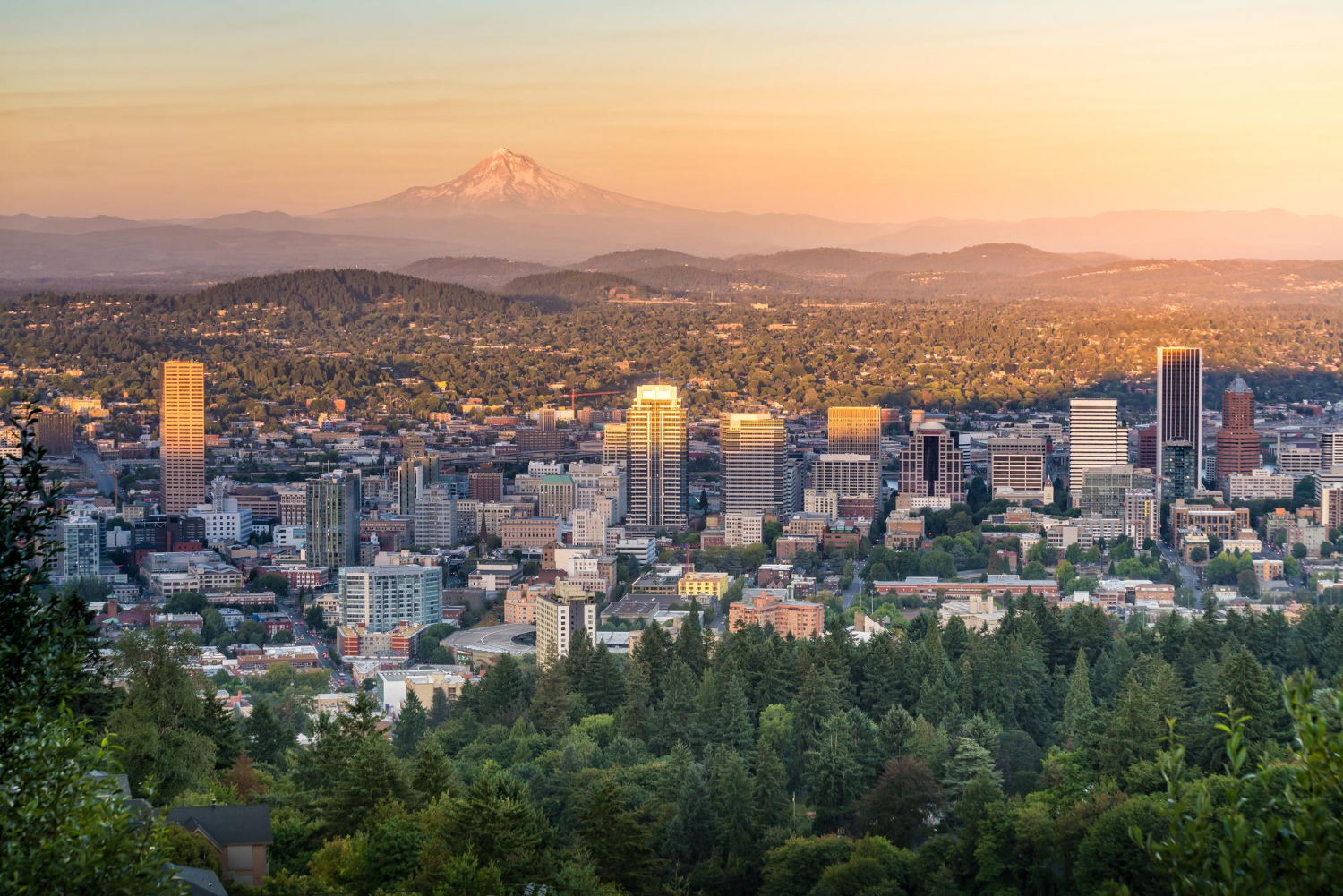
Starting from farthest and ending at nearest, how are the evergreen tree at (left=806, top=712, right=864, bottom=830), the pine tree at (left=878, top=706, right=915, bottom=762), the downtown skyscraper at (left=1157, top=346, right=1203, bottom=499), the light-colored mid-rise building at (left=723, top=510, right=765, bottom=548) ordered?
the downtown skyscraper at (left=1157, top=346, right=1203, bottom=499), the light-colored mid-rise building at (left=723, top=510, right=765, bottom=548), the pine tree at (left=878, top=706, right=915, bottom=762), the evergreen tree at (left=806, top=712, right=864, bottom=830)

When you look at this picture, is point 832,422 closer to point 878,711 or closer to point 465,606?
point 465,606

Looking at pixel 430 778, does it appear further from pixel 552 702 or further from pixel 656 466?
pixel 656 466

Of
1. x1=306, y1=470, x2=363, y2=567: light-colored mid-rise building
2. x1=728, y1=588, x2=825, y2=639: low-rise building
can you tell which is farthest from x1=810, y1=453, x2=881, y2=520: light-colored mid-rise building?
x1=728, y1=588, x2=825, y2=639: low-rise building

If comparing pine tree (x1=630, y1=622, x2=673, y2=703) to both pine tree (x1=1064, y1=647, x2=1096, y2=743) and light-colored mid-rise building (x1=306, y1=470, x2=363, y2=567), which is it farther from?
light-colored mid-rise building (x1=306, y1=470, x2=363, y2=567)

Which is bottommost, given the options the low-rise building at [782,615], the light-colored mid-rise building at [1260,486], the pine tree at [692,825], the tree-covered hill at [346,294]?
the low-rise building at [782,615]

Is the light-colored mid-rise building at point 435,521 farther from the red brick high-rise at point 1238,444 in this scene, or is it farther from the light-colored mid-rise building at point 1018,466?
the red brick high-rise at point 1238,444

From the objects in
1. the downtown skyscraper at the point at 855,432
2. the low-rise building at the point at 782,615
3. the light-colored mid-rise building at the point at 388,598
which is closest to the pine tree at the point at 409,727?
the low-rise building at the point at 782,615

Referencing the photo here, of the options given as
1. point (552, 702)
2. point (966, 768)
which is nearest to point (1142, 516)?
point (552, 702)
